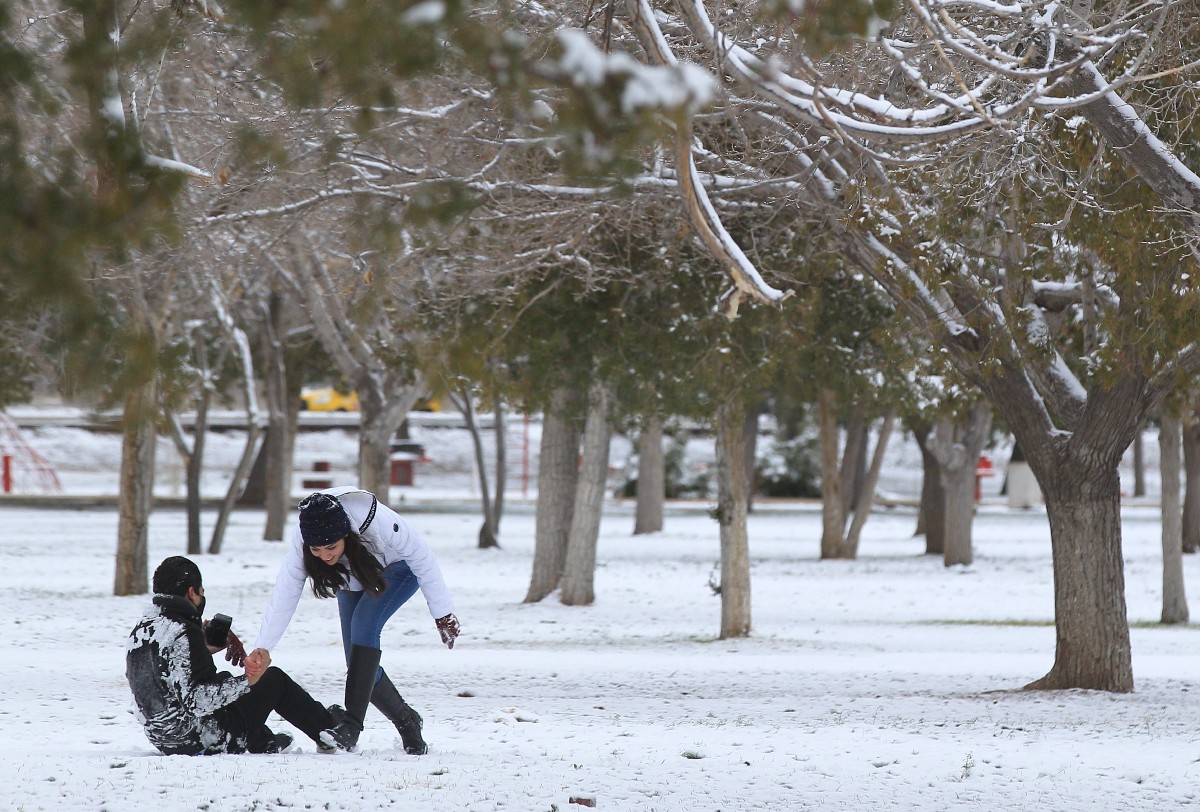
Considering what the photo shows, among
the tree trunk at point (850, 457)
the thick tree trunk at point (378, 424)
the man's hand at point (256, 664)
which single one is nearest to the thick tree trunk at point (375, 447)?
the thick tree trunk at point (378, 424)

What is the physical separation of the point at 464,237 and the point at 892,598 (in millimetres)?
10108

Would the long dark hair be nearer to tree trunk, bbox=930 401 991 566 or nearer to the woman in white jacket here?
the woman in white jacket

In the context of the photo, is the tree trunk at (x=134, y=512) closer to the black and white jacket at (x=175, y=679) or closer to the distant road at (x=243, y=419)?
the black and white jacket at (x=175, y=679)

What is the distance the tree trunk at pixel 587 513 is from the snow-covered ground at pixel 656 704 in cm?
35

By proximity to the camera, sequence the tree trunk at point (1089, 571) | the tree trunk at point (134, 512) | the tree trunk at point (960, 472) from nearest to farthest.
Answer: the tree trunk at point (1089, 571) → the tree trunk at point (134, 512) → the tree trunk at point (960, 472)

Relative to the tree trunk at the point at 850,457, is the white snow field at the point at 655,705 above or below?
below

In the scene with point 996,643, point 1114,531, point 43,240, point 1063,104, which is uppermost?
point 1063,104

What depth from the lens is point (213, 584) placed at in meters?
16.6

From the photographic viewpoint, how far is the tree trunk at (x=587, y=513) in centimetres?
1538

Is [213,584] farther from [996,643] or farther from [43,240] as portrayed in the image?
[43,240]

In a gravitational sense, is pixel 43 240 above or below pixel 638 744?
above

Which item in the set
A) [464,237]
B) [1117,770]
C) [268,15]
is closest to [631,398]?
[464,237]

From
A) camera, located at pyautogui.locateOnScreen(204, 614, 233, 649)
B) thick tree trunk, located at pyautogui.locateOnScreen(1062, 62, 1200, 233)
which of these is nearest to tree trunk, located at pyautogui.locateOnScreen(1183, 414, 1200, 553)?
thick tree trunk, located at pyautogui.locateOnScreen(1062, 62, 1200, 233)

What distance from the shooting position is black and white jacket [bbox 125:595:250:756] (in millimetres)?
5832
